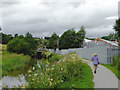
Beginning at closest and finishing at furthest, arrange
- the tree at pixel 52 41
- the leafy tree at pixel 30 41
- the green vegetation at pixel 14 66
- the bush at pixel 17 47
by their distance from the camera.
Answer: the green vegetation at pixel 14 66 → the bush at pixel 17 47 → the leafy tree at pixel 30 41 → the tree at pixel 52 41

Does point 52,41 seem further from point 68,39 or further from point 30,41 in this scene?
point 30,41

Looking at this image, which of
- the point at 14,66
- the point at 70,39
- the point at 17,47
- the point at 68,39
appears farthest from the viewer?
the point at 68,39

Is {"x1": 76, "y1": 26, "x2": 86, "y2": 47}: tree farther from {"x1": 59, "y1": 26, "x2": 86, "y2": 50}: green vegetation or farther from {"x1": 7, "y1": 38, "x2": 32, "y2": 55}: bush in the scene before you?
{"x1": 7, "y1": 38, "x2": 32, "y2": 55}: bush

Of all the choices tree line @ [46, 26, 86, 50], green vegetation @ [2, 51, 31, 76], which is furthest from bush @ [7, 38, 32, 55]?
tree line @ [46, 26, 86, 50]

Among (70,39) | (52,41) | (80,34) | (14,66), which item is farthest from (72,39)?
(14,66)

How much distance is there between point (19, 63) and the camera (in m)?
18.7

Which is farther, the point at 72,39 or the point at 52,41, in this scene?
the point at 52,41

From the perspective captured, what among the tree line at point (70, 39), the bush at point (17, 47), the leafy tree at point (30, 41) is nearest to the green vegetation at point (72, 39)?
the tree line at point (70, 39)

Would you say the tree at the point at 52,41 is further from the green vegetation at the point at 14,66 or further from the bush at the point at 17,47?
the green vegetation at the point at 14,66

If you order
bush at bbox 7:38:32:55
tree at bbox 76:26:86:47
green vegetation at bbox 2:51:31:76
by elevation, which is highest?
tree at bbox 76:26:86:47

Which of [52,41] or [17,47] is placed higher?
[52,41]

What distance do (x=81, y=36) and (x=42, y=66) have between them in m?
35.4

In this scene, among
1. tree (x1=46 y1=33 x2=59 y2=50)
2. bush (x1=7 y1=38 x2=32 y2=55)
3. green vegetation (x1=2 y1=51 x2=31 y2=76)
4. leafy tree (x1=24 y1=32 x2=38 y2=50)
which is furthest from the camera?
tree (x1=46 y1=33 x2=59 y2=50)

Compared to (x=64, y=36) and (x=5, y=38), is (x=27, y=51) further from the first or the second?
(x=5, y=38)
